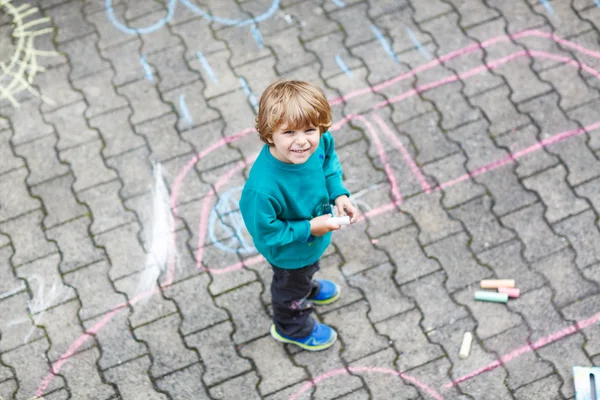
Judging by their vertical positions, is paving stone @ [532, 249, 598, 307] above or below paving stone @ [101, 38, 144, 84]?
below

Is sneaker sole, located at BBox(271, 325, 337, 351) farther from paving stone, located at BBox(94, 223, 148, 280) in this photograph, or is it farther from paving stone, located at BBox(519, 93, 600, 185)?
paving stone, located at BBox(519, 93, 600, 185)

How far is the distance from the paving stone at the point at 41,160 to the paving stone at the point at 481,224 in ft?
7.76

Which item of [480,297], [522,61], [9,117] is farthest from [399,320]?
[9,117]

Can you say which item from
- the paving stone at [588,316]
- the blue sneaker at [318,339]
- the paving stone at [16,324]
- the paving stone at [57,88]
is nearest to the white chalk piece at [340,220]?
the blue sneaker at [318,339]

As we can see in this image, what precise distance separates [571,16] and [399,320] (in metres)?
2.58

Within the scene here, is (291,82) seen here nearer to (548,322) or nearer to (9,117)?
(548,322)

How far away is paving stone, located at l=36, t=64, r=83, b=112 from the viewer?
17.0 feet

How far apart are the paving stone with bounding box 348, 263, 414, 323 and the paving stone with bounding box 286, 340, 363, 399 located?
286mm

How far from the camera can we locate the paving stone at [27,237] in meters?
4.52

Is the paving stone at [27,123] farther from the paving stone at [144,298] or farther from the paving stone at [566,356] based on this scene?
the paving stone at [566,356]

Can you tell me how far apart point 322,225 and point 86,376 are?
1.59 meters

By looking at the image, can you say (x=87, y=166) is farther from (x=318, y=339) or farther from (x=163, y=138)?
(x=318, y=339)

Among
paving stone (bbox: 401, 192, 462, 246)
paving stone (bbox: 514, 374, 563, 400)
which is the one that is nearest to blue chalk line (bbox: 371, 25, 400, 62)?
paving stone (bbox: 401, 192, 462, 246)

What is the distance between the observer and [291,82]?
3221 mm
